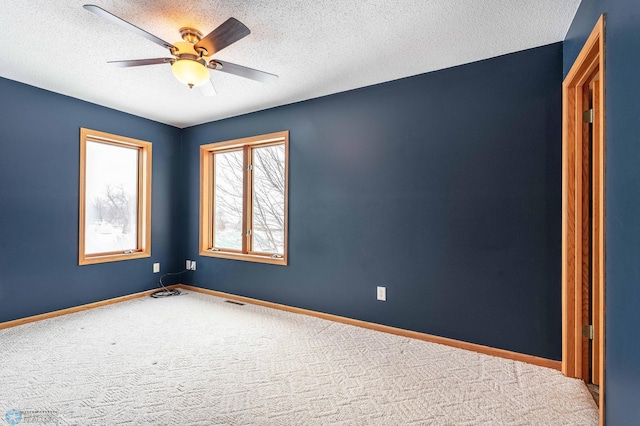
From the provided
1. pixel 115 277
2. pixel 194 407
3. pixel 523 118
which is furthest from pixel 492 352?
pixel 115 277

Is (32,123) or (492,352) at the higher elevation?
(32,123)

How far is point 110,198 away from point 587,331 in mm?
4940

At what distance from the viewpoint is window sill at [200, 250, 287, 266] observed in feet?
12.3

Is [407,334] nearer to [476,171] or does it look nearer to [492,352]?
[492,352]

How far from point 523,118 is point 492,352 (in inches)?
73.3

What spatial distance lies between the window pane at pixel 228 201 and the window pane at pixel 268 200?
0.91 feet

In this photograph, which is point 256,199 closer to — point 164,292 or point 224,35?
point 164,292

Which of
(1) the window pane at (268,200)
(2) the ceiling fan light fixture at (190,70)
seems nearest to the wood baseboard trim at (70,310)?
(1) the window pane at (268,200)

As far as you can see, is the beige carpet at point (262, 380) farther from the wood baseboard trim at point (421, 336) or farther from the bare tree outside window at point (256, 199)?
the bare tree outside window at point (256, 199)

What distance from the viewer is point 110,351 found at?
2545mm

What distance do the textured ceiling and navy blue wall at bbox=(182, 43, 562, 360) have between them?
0.94 ft

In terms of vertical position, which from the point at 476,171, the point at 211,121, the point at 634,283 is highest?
the point at 211,121

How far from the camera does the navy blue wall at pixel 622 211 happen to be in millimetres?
1179

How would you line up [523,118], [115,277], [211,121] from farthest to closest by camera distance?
1. [211,121]
2. [115,277]
3. [523,118]
